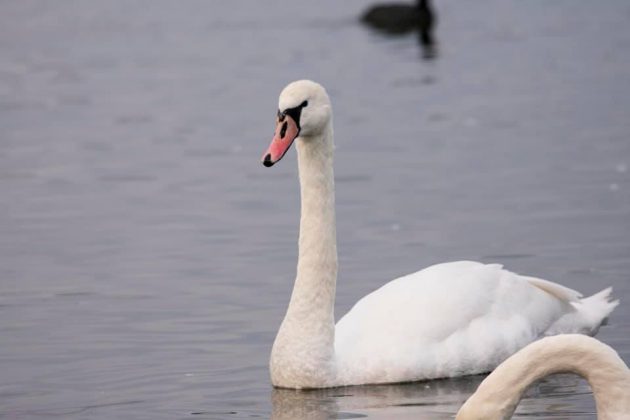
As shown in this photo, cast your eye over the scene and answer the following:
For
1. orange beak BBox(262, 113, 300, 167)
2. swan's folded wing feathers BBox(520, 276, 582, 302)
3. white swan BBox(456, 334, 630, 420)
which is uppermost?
orange beak BBox(262, 113, 300, 167)

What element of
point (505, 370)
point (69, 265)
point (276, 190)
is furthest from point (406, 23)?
point (505, 370)

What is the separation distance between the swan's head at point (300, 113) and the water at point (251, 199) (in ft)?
4.35

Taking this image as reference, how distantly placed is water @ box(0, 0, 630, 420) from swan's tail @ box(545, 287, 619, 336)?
0.13 meters

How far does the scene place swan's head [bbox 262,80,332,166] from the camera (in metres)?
8.85

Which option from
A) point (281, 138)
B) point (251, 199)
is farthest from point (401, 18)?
point (281, 138)

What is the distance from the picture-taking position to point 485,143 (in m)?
16.8

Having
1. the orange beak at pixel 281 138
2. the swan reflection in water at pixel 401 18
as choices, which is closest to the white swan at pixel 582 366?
the orange beak at pixel 281 138

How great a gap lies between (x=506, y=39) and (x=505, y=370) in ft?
68.9

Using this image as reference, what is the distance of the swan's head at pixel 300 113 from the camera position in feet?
29.0

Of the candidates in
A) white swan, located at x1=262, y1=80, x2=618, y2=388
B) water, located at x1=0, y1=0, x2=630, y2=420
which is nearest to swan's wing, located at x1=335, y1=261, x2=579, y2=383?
white swan, located at x1=262, y1=80, x2=618, y2=388

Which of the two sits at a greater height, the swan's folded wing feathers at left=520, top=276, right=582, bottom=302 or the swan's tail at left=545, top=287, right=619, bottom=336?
the swan's folded wing feathers at left=520, top=276, right=582, bottom=302

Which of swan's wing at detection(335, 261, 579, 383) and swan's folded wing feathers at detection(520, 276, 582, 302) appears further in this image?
swan's folded wing feathers at detection(520, 276, 582, 302)

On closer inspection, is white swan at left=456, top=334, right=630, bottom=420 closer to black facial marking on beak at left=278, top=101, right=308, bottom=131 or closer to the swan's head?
the swan's head

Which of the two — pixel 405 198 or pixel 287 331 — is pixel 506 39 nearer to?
pixel 405 198
